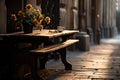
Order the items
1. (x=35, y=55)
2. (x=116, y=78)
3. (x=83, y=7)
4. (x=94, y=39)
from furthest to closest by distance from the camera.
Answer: (x=94, y=39) < (x=83, y=7) < (x=116, y=78) < (x=35, y=55)

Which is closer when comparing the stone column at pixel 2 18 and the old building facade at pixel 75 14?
the stone column at pixel 2 18

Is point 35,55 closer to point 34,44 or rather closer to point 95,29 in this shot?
point 34,44

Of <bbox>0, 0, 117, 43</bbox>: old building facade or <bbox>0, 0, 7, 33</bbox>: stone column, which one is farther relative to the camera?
<bbox>0, 0, 117, 43</bbox>: old building facade

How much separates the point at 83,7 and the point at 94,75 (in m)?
7.49

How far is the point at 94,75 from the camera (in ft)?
21.4

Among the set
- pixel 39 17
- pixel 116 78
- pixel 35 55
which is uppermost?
pixel 39 17

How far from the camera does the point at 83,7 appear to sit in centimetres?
1377

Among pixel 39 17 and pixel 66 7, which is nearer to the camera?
pixel 39 17

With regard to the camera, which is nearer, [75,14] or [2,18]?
[2,18]

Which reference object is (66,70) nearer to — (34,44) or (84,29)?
(34,44)

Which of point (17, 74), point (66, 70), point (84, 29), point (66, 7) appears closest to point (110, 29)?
point (84, 29)

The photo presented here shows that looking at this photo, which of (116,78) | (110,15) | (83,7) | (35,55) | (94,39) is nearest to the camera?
(35,55)

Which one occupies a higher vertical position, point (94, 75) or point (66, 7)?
point (66, 7)

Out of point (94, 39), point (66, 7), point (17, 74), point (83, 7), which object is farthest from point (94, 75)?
point (94, 39)
